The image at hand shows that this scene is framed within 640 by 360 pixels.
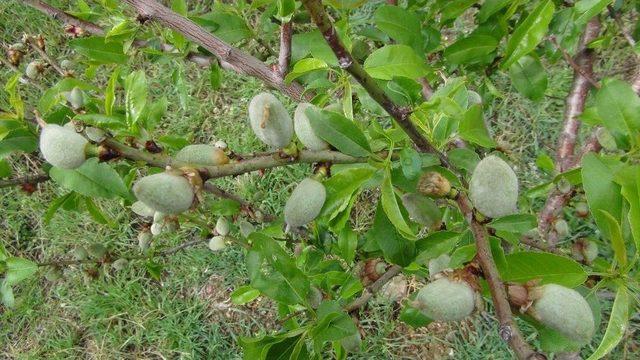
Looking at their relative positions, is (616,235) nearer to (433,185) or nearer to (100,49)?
(433,185)

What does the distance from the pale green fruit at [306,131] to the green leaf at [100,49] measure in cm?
76

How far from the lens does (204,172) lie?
885mm

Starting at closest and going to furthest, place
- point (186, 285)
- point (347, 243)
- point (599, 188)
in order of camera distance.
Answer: point (599, 188) < point (347, 243) < point (186, 285)

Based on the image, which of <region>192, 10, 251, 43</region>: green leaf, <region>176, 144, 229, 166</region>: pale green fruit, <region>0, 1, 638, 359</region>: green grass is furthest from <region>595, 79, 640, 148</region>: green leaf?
<region>0, 1, 638, 359</region>: green grass

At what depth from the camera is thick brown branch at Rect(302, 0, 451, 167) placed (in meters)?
0.72

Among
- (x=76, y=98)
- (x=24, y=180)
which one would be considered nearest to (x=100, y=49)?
(x=76, y=98)

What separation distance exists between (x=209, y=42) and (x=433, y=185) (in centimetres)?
54

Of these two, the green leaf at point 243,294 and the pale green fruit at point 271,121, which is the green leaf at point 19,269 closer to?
the green leaf at point 243,294

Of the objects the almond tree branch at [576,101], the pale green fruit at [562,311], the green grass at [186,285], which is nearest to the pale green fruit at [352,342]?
the pale green fruit at [562,311]

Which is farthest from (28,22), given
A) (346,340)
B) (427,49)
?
(346,340)

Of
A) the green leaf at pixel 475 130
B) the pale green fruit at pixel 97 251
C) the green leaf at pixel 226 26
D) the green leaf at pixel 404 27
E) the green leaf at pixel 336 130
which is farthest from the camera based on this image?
the pale green fruit at pixel 97 251

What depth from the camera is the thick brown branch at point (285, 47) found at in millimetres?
1134

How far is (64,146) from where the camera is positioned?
887 millimetres

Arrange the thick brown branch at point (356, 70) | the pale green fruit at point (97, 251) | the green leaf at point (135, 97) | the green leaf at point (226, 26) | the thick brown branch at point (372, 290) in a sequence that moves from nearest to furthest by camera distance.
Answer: the thick brown branch at point (356, 70)
the green leaf at point (135, 97)
the thick brown branch at point (372, 290)
the green leaf at point (226, 26)
the pale green fruit at point (97, 251)
